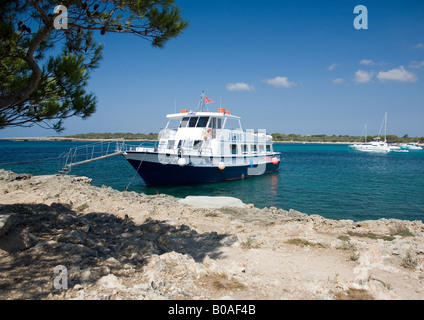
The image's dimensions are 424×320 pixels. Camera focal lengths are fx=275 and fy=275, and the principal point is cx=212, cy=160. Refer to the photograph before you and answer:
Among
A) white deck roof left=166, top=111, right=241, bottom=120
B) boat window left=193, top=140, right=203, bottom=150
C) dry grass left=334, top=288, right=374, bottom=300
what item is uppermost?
white deck roof left=166, top=111, right=241, bottom=120

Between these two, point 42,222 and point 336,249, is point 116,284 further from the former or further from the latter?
point 336,249

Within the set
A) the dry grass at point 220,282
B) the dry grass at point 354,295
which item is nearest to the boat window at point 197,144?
the dry grass at point 220,282

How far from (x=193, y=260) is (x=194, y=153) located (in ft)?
50.1

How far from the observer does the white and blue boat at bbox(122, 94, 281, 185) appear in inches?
765

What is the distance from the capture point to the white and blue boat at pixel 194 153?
1942 centimetres

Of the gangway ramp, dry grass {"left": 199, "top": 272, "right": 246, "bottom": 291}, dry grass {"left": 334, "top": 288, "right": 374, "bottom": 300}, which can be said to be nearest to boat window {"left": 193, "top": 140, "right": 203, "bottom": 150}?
the gangway ramp

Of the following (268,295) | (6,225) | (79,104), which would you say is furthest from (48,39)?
(268,295)

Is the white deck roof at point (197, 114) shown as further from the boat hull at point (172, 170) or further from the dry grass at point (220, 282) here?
the dry grass at point (220, 282)

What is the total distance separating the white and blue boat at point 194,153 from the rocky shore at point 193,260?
10582 millimetres

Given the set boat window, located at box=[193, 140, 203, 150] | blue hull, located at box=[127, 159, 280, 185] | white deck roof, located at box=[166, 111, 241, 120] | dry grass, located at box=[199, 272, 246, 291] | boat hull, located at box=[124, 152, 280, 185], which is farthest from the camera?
white deck roof, located at box=[166, 111, 241, 120]

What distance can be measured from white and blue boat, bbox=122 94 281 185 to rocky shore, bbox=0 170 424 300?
10582mm

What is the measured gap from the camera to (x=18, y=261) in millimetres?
4273

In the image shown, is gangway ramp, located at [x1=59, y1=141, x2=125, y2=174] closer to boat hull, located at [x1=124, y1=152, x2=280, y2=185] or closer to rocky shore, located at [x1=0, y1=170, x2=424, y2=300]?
boat hull, located at [x1=124, y1=152, x2=280, y2=185]

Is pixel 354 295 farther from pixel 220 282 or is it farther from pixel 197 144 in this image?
pixel 197 144
